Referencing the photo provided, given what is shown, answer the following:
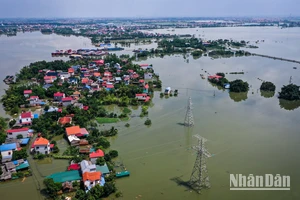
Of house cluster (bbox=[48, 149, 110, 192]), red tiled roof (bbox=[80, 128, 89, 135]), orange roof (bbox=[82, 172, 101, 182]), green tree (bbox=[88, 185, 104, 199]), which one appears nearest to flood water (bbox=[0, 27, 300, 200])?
house cluster (bbox=[48, 149, 110, 192])

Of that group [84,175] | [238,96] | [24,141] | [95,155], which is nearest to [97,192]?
[84,175]

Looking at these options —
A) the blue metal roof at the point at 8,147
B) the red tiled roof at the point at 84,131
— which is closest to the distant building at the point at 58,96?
the red tiled roof at the point at 84,131

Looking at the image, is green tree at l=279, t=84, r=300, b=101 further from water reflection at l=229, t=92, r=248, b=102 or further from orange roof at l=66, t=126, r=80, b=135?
orange roof at l=66, t=126, r=80, b=135

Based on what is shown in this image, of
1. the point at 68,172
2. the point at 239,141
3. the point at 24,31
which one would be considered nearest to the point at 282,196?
the point at 239,141

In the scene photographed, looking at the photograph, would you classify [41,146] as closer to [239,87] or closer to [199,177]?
[199,177]

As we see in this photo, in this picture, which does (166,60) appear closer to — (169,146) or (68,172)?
(169,146)
